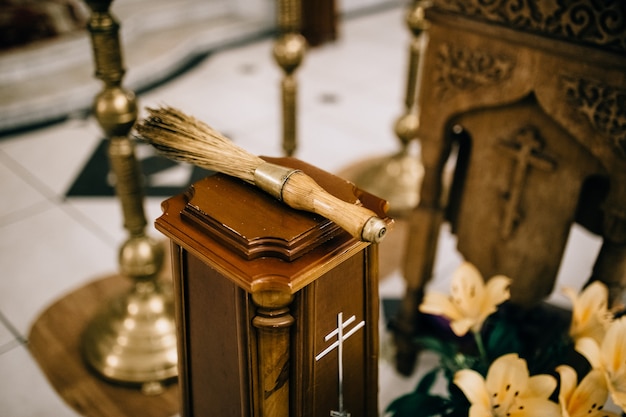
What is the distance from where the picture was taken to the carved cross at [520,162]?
44.2 inches

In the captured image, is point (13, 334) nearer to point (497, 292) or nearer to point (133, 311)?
point (133, 311)

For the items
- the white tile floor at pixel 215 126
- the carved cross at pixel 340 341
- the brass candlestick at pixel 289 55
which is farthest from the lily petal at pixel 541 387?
the brass candlestick at pixel 289 55

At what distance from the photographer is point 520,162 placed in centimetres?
116

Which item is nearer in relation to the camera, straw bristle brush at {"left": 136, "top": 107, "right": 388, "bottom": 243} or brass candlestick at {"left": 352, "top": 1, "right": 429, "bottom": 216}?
straw bristle brush at {"left": 136, "top": 107, "right": 388, "bottom": 243}

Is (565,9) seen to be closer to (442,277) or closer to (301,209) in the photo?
(301,209)

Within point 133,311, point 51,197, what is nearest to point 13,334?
point 133,311

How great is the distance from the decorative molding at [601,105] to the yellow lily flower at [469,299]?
31 centimetres

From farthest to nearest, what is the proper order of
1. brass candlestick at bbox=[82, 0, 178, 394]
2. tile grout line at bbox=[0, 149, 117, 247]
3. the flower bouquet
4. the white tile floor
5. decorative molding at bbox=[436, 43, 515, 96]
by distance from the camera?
tile grout line at bbox=[0, 149, 117, 247] < the white tile floor < brass candlestick at bbox=[82, 0, 178, 394] < decorative molding at bbox=[436, 43, 515, 96] < the flower bouquet

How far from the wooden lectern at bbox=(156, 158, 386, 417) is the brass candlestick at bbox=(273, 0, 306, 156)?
727 millimetres

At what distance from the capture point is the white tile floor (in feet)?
5.36

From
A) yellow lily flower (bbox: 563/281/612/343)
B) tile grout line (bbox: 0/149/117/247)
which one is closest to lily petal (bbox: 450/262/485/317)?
yellow lily flower (bbox: 563/281/612/343)

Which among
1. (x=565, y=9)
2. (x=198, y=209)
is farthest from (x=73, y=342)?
(x=565, y=9)

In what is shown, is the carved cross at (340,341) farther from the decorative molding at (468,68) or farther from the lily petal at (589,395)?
the decorative molding at (468,68)

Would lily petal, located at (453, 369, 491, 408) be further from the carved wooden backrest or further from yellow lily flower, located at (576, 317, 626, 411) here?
the carved wooden backrest
